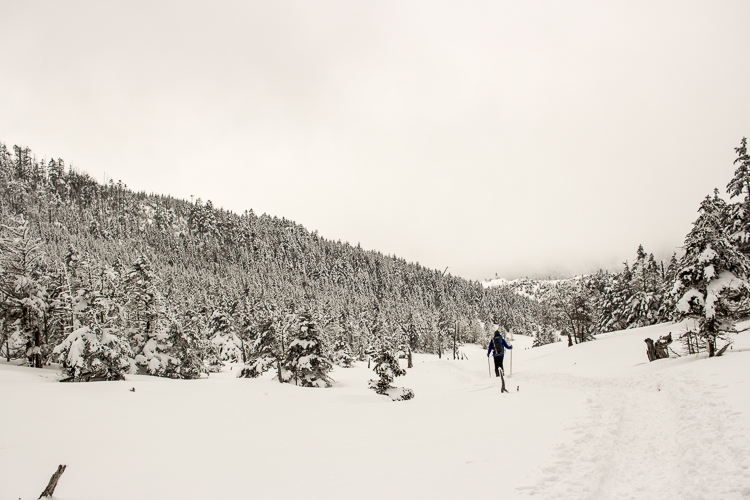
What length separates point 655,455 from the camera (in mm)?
6508

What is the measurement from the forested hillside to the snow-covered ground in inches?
447

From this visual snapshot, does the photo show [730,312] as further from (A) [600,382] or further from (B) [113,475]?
(B) [113,475]

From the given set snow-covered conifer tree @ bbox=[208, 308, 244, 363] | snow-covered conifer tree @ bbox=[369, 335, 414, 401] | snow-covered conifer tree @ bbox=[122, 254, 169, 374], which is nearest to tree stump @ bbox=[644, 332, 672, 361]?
snow-covered conifer tree @ bbox=[369, 335, 414, 401]

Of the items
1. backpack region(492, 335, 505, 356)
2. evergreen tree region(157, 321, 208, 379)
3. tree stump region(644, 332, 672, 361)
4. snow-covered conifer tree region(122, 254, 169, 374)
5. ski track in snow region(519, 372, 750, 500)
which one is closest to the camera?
ski track in snow region(519, 372, 750, 500)

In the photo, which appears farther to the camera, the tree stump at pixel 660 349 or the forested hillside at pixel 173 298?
the forested hillside at pixel 173 298

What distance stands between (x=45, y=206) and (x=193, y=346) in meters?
199

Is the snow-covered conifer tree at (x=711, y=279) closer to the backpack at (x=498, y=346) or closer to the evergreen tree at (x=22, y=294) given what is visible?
the backpack at (x=498, y=346)

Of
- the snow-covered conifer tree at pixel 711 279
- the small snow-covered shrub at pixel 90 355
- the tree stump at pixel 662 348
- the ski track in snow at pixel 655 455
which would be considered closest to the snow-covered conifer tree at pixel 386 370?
the ski track in snow at pixel 655 455

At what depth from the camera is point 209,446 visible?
31.6ft

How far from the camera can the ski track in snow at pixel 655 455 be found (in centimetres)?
517

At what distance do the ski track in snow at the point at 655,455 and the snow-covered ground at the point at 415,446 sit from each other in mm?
31

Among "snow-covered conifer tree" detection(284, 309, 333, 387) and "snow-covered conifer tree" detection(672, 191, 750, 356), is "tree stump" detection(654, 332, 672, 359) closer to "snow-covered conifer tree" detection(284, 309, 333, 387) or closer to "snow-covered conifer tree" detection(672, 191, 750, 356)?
"snow-covered conifer tree" detection(672, 191, 750, 356)

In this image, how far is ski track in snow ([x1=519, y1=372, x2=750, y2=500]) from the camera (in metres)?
5.17

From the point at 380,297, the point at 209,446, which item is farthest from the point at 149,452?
the point at 380,297
